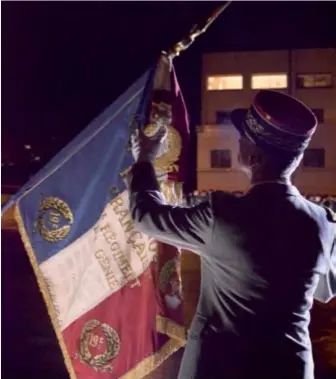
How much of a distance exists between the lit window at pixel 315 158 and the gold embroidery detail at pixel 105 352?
2681cm

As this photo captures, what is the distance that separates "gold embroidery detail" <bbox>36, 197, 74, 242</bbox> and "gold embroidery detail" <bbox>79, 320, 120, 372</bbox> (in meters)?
0.39

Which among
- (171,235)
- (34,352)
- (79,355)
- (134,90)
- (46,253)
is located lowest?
(34,352)

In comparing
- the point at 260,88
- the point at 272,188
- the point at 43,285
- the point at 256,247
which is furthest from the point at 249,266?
the point at 260,88

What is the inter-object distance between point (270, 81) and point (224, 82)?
203 cm

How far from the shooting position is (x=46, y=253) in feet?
9.14

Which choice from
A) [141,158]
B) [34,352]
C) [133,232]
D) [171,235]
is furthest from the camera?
[34,352]

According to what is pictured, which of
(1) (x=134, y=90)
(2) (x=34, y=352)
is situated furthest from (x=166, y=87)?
(2) (x=34, y=352)

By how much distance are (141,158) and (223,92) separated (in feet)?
91.2

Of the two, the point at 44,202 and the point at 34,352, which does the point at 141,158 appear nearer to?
the point at 44,202

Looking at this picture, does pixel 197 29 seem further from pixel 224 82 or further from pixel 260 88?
pixel 224 82

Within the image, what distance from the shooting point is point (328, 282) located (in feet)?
7.61

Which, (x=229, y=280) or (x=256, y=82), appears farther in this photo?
(x=256, y=82)

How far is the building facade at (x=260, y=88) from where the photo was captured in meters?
28.8

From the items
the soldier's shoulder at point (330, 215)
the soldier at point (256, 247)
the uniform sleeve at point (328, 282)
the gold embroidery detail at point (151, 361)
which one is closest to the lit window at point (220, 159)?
the gold embroidery detail at point (151, 361)
